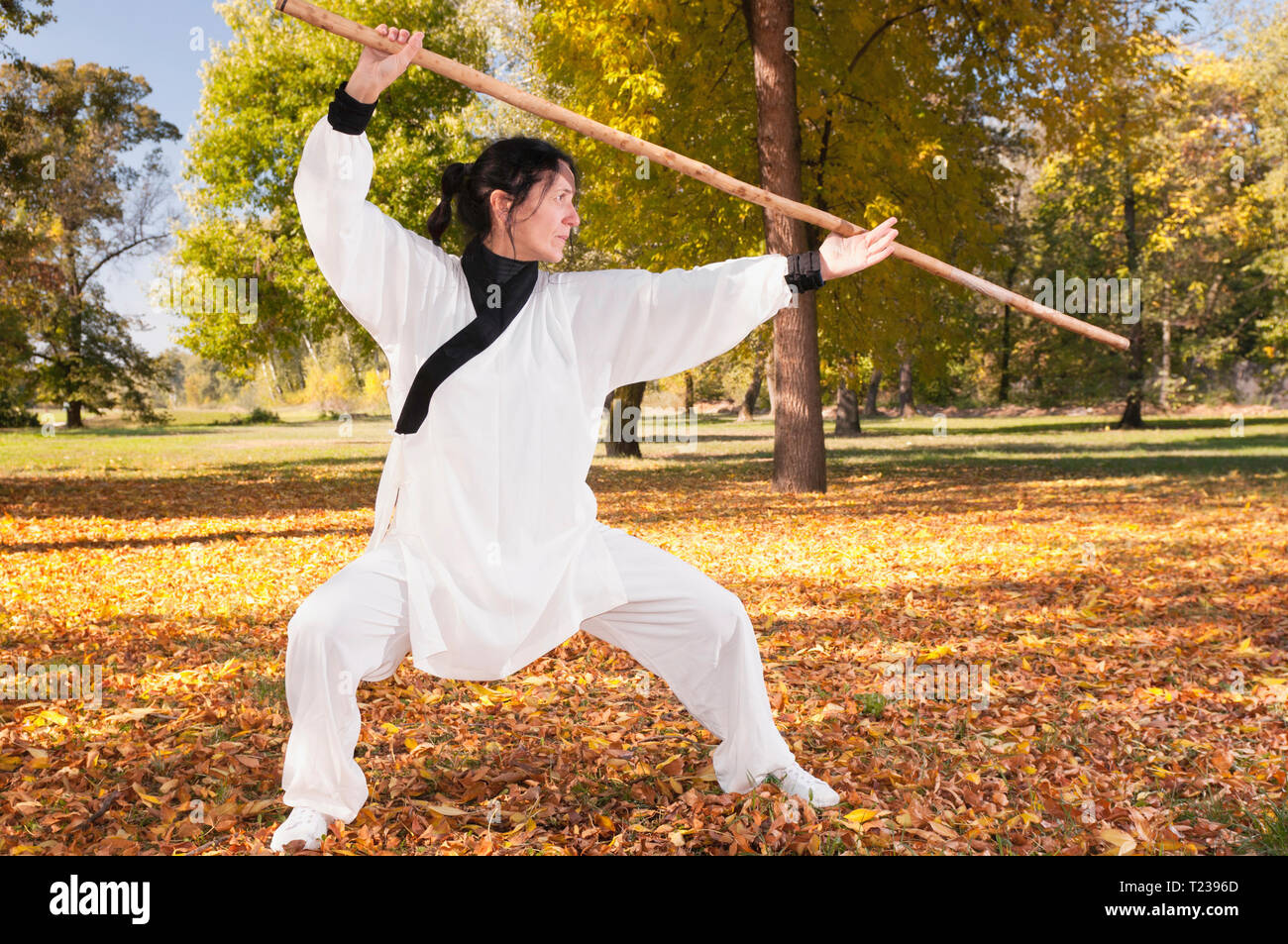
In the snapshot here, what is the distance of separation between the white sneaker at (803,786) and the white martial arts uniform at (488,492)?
0.26 metres

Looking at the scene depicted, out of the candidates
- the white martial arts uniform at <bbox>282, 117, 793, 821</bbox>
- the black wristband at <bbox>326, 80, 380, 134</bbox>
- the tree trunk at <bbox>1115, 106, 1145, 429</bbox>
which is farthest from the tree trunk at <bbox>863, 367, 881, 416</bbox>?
the black wristband at <bbox>326, 80, 380, 134</bbox>

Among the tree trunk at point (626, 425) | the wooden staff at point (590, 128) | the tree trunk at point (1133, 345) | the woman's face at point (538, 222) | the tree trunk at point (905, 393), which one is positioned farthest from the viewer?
the tree trunk at point (905, 393)

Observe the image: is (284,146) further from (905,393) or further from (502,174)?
(905,393)

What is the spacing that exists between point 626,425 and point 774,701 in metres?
20.9

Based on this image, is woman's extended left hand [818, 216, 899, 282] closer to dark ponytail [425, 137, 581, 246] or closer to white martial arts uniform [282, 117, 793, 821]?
white martial arts uniform [282, 117, 793, 821]

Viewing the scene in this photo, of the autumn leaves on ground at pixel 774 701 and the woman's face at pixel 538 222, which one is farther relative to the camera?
the autumn leaves on ground at pixel 774 701

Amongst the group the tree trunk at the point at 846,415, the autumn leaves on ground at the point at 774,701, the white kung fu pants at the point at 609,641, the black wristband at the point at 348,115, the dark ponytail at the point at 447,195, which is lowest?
the autumn leaves on ground at the point at 774,701

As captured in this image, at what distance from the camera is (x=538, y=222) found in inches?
154

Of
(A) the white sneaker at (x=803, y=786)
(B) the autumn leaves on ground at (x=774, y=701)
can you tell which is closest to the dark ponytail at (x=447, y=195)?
(B) the autumn leaves on ground at (x=774, y=701)

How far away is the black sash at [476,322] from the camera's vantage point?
3682 millimetres

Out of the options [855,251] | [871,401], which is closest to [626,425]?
[855,251]

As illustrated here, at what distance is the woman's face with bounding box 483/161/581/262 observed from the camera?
3.91 metres

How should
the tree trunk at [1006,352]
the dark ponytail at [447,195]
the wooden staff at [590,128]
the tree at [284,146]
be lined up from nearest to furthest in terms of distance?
the wooden staff at [590,128]
the dark ponytail at [447,195]
the tree at [284,146]
the tree trunk at [1006,352]

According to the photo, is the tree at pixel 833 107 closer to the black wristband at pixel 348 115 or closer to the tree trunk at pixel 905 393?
the black wristband at pixel 348 115
